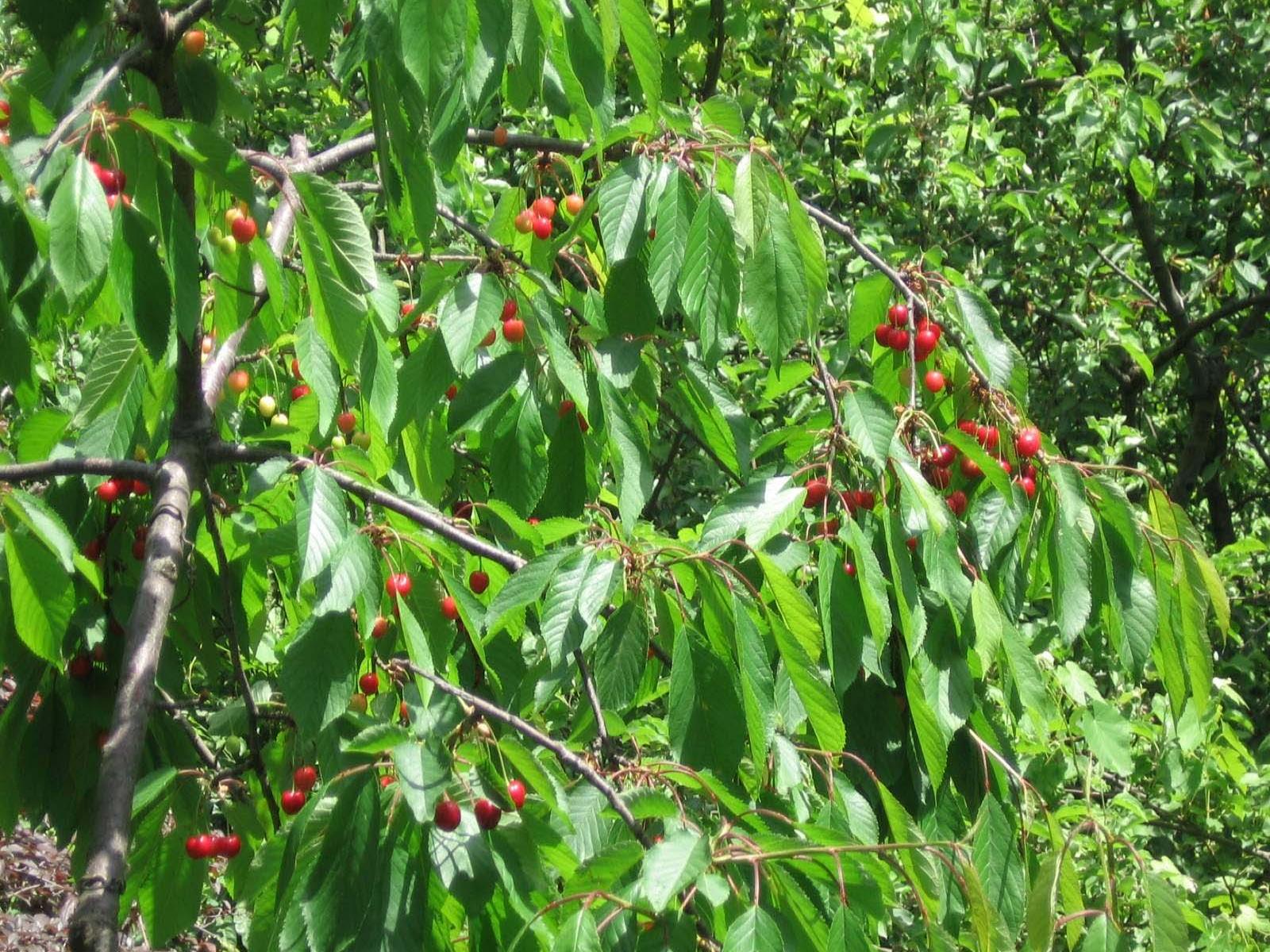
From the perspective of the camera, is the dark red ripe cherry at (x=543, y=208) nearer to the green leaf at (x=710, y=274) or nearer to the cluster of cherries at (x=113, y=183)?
the green leaf at (x=710, y=274)

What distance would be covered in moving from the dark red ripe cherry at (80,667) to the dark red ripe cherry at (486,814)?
0.86 metres

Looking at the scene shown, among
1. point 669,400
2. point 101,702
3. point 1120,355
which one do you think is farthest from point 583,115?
point 1120,355

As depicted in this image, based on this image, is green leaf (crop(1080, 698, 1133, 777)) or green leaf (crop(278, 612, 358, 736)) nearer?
green leaf (crop(278, 612, 358, 736))

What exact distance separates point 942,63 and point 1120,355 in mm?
1866

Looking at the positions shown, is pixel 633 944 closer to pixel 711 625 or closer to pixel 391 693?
pixel 711 625

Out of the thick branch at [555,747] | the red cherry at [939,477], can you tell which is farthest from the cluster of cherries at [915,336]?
the thick branch at [555,747]

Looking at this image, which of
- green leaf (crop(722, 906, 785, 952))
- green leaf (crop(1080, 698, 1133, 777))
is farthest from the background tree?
green leaf (crop(1080, 698, 1133, 777))

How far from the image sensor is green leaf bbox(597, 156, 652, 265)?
178 centimetres

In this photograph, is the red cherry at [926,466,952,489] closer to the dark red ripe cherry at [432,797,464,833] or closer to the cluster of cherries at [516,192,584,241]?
the cluster of cherries at [516,192,584,241]

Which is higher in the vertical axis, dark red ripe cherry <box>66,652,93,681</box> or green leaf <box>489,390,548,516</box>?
green leaf <box>489,390,548,516</box>

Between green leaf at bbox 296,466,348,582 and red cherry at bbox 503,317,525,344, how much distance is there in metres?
0.44

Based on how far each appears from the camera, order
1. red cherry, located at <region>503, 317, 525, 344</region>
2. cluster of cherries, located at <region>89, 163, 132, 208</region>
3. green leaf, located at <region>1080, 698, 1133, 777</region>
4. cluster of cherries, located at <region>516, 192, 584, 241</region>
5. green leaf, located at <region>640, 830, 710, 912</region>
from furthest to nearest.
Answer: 1. green leaf, located at <region>1080, 698, 1133, 777</region>
2. cluster of cherries, located at <region>516, 192, 584, 241</region>
3. red cherry, located at <region>503, 317, 525, 344</region>
4. cluster of cherries, located at <region>89, 163, 132, 208</region>
5. green leaf, located at <region>640, 830, 710, 912</region>

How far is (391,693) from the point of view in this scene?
1709 millimetres

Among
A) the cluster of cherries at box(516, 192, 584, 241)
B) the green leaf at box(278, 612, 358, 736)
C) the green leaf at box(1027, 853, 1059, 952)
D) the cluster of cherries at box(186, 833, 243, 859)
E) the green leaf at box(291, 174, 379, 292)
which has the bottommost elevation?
the green leaf at box(1027, 853, 1059, 952)
